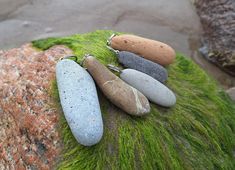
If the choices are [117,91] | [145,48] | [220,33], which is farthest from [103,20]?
Answer: [117,91]

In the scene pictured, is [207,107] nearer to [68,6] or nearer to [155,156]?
[155,156]

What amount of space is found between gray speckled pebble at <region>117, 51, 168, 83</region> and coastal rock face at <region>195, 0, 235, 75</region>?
2.14 metres

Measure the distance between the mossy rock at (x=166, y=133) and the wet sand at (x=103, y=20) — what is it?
171cm

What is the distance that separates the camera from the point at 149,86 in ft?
8.93

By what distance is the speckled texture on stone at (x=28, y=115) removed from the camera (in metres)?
2.50

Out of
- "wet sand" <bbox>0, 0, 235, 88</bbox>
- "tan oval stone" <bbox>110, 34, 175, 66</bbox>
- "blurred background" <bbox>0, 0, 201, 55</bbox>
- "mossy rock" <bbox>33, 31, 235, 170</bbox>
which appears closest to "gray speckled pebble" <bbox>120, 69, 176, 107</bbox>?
"mossy rock" <bbox>33, 31, 235, 170</bbox>

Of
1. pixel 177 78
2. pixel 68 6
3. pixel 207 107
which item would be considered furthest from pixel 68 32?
pixel 207 107

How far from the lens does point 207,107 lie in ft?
9.98

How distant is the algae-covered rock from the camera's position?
249cm

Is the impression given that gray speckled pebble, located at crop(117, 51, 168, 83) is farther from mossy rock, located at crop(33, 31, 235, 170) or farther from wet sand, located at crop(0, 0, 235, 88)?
wet sand, located at crop(0, 0, 235, 88)

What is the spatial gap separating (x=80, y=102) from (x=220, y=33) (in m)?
3.07

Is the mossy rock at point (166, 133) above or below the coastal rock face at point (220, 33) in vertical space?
above

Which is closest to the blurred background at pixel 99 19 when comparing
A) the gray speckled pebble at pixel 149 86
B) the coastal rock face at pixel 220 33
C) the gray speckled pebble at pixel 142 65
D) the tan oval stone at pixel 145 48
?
the coastal rock face at pixel 220 33

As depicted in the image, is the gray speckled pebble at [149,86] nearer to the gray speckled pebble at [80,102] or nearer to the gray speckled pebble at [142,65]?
the gray speckled pebble at [142,65]
